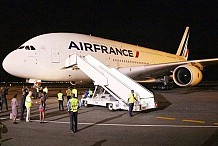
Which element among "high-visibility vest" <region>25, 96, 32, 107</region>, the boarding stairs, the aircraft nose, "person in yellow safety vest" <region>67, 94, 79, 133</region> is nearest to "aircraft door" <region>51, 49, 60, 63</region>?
the boarding stairs

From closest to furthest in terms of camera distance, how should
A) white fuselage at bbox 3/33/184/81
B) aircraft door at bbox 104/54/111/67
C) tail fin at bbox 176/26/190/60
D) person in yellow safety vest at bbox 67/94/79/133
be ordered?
person in yellow safety vest at bbox 67/94/79/133 → white fuselage at bbox 3/33/184/81 → aircraft door at bbox 104/54/111/67 → tail fin at bbox 176/26/190/60

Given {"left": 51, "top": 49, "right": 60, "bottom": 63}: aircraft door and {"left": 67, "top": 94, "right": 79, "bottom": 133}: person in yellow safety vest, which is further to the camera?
{"left": 51, "top": 49, "right": 60, "bottom": 63}: aircraft door

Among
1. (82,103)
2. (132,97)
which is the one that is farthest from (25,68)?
(132,97)

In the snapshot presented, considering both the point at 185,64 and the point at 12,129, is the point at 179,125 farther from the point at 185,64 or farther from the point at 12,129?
the point at 185,64

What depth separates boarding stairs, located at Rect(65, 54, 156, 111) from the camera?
14.1 m

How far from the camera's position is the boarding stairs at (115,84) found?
14.1 m

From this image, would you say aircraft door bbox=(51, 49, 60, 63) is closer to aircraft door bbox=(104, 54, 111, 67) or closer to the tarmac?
aircraft door bbox=(104, 54, 111, 67)

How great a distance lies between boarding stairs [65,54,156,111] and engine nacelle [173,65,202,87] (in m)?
8.03

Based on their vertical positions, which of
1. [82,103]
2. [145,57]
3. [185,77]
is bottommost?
[82,103]

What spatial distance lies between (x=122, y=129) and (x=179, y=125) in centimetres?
212

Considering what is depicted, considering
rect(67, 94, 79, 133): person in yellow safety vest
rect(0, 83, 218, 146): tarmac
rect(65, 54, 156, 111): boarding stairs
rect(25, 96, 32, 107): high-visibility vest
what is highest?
rect(65, 54, 156, 111): boarding stairs

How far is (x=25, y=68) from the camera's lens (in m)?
17.6

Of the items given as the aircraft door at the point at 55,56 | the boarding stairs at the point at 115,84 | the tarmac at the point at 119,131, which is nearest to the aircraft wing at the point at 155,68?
the aircraft door at the point at 55,56

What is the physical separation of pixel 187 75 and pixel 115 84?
1019 cm
